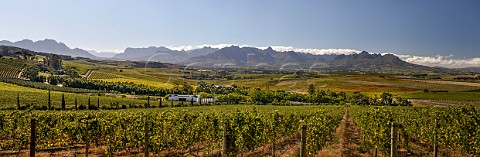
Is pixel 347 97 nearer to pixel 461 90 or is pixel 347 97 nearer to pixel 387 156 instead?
pixel 461 90

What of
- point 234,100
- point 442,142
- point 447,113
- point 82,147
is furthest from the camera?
point 234,100

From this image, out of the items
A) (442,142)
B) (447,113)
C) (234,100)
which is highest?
(447,113)

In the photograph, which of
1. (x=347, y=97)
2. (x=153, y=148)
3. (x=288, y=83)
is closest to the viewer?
(x=153, y=148)

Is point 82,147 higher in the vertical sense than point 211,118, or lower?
lower

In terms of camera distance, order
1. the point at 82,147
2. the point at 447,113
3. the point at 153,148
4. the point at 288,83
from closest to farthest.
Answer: the point at 153,148 < the point at 447,113 < the point at 82,147 < the point at 288,83

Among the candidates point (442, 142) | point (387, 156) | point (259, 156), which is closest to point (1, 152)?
point (259, 156)

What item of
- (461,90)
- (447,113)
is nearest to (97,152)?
(447,113)

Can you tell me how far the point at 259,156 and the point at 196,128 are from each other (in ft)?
15.9

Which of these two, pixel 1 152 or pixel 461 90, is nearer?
pixel 1 152

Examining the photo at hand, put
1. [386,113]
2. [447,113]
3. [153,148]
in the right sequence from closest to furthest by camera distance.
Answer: [153,148] → [386,113] → [447,113]

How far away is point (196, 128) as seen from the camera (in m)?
21.7

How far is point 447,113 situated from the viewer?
75.2 ft

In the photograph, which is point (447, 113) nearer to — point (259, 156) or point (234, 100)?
point (259, 156)

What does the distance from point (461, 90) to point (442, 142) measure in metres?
119
